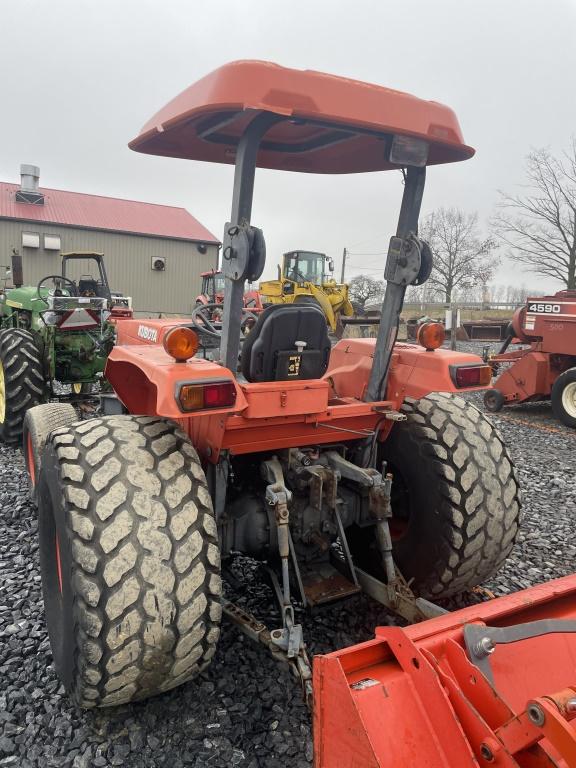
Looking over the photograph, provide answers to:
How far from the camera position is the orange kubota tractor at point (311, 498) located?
5.13ft

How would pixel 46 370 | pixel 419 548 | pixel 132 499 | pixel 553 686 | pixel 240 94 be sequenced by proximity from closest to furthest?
pixel 553 686 → pixel 240 94 → pixel 132 499 → pixel 419 548 → pixel 46 370

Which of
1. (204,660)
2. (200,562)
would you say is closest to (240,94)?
(200,562)

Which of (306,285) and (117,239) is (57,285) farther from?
(117,239)

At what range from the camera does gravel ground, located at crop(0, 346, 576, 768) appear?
84.2 inches

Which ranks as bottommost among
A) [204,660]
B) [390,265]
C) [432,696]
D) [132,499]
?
[204,660]

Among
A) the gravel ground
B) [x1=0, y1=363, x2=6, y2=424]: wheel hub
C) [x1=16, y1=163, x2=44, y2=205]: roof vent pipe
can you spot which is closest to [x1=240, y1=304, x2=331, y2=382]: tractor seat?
the gravel ground

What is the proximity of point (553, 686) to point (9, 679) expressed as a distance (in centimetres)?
221

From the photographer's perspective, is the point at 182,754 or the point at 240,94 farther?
the point at 182,754

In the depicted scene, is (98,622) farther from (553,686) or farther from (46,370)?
(46,370)

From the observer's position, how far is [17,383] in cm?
605

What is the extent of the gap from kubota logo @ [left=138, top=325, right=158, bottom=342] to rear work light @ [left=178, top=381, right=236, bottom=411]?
1.15 meters

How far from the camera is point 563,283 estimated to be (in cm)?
2703

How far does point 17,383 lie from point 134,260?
20.9m

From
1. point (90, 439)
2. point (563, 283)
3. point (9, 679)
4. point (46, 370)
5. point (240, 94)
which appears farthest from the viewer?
point (563, 283)
